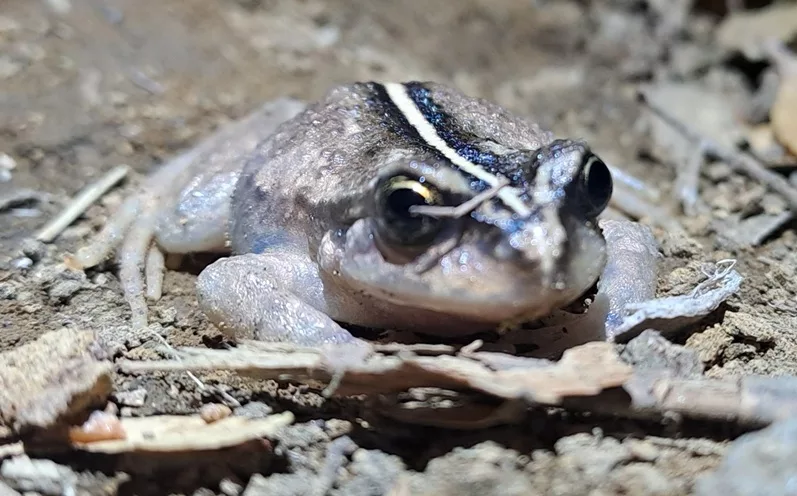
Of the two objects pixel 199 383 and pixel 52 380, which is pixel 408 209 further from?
pixel 52 380

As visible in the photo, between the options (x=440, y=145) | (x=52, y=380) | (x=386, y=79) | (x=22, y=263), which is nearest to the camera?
(x=52, y=380)

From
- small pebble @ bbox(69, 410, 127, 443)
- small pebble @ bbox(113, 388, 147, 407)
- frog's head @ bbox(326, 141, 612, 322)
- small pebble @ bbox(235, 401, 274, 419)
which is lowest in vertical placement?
A: small pebble @ bbox(69, 410, 127, 443)

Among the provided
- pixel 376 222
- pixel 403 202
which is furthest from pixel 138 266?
pixel 403 202

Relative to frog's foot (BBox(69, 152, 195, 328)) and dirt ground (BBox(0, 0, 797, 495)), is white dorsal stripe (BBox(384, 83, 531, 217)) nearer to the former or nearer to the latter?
dirt ground (BBox(0, 0, 797, 495))

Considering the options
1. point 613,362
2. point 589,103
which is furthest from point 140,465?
point 589,103

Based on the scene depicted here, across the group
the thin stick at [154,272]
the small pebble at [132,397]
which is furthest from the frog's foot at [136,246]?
the small pebble at [132,397]

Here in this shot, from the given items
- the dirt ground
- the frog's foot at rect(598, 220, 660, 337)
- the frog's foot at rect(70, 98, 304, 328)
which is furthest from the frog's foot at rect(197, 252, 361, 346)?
the frog's foot at rect(598, 220, 660, 337)
